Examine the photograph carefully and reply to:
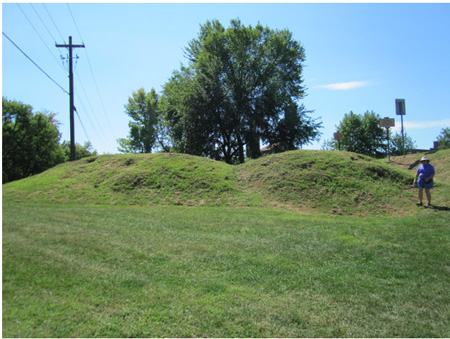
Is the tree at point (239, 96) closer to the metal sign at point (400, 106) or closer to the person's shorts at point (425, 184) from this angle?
the metal sign at point (400, 106)

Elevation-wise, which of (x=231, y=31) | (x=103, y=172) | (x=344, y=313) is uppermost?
(x=231, y=31)

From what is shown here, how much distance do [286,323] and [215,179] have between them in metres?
10.8

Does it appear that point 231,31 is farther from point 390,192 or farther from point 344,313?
point 344,313

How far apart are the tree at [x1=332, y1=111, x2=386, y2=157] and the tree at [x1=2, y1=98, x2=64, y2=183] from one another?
3447 centimetres

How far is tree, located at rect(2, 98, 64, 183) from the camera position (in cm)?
3080

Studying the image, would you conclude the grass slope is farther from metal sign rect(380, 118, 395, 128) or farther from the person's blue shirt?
metal sign rect(380, 118, 395, 128)

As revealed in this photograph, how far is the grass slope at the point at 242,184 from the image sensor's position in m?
12.3

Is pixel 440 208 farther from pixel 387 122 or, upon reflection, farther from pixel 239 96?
pixel 239 96

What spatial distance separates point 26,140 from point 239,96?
20.2 metres

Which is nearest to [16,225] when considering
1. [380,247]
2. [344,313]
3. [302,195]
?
[344,313]

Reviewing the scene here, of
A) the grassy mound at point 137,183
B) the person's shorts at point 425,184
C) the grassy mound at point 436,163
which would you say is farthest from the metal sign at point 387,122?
the person's shorts at point 425,184

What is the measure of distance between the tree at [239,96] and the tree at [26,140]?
1219 centimetres

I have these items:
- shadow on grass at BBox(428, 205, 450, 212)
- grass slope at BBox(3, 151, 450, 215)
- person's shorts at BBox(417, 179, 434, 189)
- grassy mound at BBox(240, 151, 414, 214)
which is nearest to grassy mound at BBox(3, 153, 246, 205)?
grass slope at BBox(3, 151, 450, 215)

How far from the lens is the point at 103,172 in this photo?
630 inches
